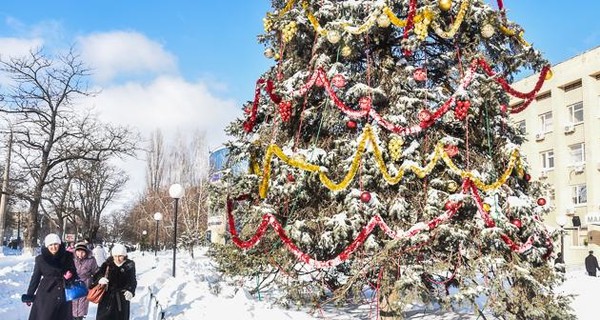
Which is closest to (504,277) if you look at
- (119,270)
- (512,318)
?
(512,318)

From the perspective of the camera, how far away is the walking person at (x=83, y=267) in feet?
28.1

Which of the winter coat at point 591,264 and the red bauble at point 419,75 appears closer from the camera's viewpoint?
the red bauble at point 419,75

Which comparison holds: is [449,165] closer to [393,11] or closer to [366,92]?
[366,92]

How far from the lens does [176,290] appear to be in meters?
12.9

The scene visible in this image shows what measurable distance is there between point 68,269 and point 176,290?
5800 millimetres

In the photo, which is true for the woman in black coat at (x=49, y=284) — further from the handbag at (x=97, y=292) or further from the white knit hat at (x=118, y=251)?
the white knit hat at (x=118, y=251)

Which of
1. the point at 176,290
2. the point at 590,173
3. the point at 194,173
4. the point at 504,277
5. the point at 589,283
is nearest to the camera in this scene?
the point at 504,277

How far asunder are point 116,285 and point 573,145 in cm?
3500

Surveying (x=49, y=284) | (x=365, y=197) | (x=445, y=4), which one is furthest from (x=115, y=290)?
(x=445, y=4)

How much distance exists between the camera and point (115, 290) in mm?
7371

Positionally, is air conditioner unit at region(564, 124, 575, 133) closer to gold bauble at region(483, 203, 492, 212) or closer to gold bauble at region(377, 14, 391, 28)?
gold bauble at region(483, 203, 492, 212)

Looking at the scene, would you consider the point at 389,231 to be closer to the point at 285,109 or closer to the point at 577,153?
the point at 285,109

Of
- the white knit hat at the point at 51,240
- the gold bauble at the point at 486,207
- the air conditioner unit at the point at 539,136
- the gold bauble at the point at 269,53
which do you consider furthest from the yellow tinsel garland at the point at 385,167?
the air conditioner unit at the point at 539,136

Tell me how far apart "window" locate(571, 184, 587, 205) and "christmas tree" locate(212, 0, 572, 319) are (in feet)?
90.6
